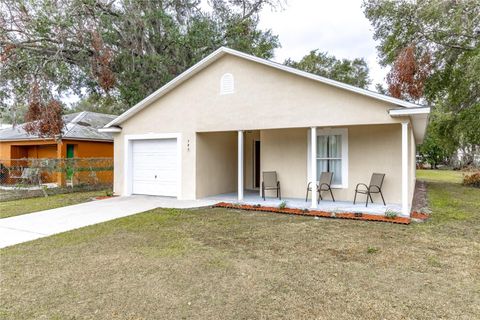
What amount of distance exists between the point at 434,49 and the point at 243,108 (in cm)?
1175

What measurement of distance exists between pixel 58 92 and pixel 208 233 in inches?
478

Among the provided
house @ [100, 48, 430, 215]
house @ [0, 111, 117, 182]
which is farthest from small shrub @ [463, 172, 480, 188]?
house @ [0, 111, 117, 182]

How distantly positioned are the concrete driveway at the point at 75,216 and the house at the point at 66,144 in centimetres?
748

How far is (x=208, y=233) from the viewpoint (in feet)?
21.6

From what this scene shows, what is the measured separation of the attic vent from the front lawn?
478 cm

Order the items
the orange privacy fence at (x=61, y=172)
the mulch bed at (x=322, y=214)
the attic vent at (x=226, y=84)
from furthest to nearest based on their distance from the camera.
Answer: the orange privacy fence at (x=61, y=172), the attic vent at (x=226, y=84), the mulch bed at (x=322, y=214)

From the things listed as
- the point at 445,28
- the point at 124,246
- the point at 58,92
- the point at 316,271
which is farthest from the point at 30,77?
the point at 445,28

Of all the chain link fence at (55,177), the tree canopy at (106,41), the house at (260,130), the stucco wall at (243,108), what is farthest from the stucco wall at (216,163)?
the chain link fence at (55,177)

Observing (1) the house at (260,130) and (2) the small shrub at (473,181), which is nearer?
(1) the house at (260,130)

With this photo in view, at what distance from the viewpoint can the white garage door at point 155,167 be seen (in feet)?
37.5

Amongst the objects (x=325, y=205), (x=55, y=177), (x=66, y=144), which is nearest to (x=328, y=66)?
(x=66, y=144)

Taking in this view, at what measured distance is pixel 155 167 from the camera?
11828 millimetres

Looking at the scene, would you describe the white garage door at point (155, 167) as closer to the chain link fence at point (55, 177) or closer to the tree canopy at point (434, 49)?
the chain link fence at point (55, 177)

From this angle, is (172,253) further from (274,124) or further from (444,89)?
(444,89)
